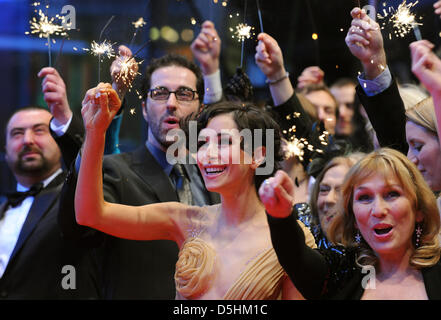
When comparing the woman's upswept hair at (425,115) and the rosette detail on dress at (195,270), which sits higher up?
the woman's upswept hair at (425,115)

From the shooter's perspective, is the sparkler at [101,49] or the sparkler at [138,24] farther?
the sparkler at [138,24]

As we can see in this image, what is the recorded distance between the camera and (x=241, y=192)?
197 cm

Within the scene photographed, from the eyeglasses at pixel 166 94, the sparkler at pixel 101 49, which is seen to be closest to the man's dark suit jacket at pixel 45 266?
the eyeglasses at pixel 166 94

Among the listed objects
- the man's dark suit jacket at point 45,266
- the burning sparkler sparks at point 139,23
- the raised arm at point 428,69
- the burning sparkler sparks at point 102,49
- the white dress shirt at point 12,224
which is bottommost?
the man's dark suit jacket at point 45,266

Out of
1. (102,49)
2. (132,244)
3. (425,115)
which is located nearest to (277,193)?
(102,49)

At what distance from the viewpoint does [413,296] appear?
177 cm

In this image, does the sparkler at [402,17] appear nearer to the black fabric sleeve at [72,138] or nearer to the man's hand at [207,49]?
the man's hand at [207,49]

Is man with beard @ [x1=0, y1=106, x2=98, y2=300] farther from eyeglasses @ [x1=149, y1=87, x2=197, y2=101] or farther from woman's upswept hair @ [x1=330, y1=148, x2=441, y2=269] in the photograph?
woman's upswept hair @ [x1=330, y1=148, x2=441, y2=269]

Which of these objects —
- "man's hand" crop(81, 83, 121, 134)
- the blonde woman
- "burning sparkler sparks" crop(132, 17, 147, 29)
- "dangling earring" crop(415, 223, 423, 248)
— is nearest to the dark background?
"burning sparkler sparks" crop(132, 17, 147, 29)

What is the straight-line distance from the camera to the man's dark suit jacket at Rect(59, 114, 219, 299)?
233cm

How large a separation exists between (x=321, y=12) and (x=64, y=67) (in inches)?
38.3

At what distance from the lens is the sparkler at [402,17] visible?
2.05 m

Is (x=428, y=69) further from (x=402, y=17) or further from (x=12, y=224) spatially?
(x=12, y=224)

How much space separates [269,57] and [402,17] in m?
0.50
